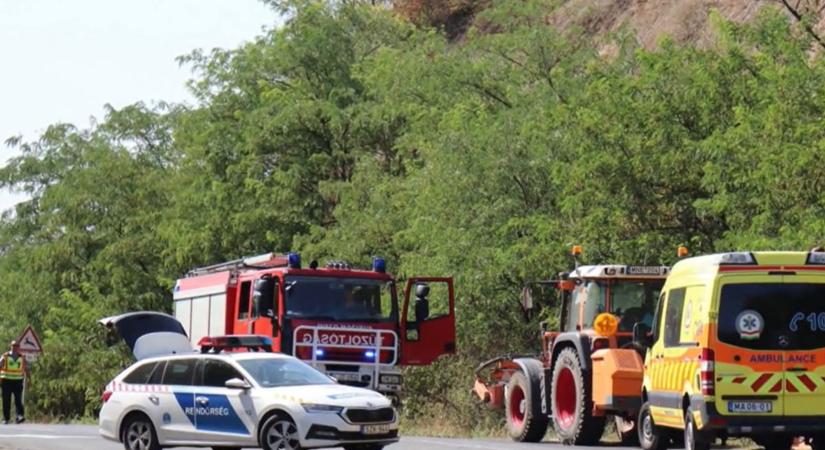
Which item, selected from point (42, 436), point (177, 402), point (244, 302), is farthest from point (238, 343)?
point (177, 402)

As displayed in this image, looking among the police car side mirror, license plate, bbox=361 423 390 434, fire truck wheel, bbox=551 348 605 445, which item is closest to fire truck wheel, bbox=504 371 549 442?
fire truck wheel, bbox=551 348 605 445

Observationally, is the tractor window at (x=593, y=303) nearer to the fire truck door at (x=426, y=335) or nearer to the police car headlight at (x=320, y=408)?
→ the police car headlight at (x=320, y=408)

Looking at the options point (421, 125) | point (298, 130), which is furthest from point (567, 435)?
point (298, 130)

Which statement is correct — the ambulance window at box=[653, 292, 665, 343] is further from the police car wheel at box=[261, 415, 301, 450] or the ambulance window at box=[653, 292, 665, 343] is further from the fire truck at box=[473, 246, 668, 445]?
the police car wheel at box=[261, 415, 301, 450]

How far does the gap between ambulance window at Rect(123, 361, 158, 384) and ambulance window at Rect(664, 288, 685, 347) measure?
6.64 m

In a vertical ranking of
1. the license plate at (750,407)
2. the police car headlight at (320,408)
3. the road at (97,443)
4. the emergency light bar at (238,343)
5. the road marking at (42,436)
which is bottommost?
the road marking at (42,436)

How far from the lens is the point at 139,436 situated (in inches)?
810

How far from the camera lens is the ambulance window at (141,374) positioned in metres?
20.7

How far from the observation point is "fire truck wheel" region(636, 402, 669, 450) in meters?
19.5

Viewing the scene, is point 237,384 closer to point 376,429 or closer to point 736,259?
point 376,429

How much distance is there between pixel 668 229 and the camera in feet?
101

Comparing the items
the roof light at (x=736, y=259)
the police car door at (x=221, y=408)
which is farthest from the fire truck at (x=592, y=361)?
the police car door at (x=221, y=408)

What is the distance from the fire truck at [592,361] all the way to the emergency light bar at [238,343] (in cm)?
430

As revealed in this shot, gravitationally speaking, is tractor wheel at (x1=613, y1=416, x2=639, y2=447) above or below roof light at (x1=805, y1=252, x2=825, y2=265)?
below
